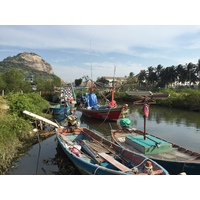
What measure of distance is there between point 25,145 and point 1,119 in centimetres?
205

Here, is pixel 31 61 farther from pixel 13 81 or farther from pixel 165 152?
pixel 165 152

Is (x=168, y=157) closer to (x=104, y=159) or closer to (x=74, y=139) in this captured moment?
(x=104, y=159)

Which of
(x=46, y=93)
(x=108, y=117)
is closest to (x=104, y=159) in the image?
(x=108, y=117)

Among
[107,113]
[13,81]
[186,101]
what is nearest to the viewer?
[107,113]

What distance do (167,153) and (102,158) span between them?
2.78m

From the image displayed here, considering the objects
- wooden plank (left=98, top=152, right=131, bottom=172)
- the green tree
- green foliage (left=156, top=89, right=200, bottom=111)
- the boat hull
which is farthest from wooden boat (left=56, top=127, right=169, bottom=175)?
the green tree

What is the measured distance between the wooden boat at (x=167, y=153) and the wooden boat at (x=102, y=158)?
2.63 ft

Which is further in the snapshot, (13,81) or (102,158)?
(13,81)

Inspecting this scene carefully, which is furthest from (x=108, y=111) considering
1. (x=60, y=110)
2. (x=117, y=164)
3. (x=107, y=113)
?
(x=117, y=164)

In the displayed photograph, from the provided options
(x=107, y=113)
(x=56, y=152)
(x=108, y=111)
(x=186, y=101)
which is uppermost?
(x=186, y=101)

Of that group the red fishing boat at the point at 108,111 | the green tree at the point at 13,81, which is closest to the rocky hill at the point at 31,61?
the green tree at the point at 13,81

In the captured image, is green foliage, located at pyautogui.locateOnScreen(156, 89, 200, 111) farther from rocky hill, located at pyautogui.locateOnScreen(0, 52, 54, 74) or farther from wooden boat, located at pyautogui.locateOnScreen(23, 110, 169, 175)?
rocky hill, located at pyautogui.locateOnScreen(0, 52, 54, 74)

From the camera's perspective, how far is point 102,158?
902 cm

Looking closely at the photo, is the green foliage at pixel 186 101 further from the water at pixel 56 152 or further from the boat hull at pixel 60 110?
the boat hull at pixel 60 110
